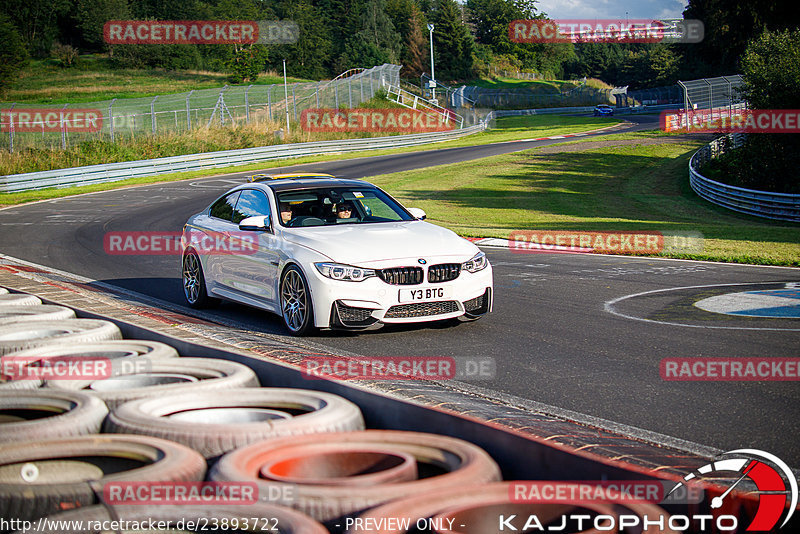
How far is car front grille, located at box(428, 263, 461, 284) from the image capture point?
859 centimetres

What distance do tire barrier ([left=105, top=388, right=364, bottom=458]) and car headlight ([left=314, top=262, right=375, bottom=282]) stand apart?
3.64 m

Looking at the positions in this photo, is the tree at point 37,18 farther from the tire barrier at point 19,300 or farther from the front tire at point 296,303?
the front tire at point 296,303

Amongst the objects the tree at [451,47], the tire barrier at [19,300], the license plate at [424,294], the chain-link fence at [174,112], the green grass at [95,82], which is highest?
the tree at [451,47]

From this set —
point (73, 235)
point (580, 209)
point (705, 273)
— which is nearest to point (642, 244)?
point (705, 273)

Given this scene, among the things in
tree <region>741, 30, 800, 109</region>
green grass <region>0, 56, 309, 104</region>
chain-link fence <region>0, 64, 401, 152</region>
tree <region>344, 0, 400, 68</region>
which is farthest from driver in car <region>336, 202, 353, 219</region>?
tree <region>344, 0, 400, 68</region>

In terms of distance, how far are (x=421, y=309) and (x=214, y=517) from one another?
567cm

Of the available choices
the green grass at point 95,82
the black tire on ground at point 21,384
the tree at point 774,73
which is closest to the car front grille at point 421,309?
the black tire on ground at point 21,384

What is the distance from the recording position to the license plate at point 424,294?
332 inches

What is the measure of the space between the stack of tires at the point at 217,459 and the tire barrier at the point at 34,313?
161 cm

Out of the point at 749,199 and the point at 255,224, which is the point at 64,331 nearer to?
the point at 255,224

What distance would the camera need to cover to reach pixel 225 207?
10836 millimetres

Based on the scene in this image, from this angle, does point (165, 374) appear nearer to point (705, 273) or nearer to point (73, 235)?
point (705, 273)

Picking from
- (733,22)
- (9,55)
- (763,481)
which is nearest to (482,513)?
(763,481)

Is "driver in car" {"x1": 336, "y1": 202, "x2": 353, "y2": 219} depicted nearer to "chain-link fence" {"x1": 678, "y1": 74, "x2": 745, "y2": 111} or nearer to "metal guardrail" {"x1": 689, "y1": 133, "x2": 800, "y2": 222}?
"metal guardrail" {"x1": 689, "y1": 133, "x2": 800, "y2": 222}
